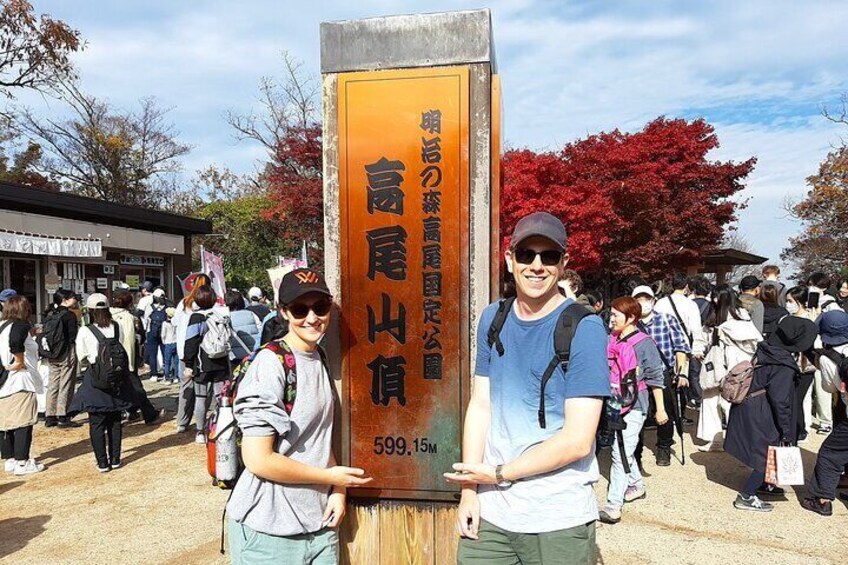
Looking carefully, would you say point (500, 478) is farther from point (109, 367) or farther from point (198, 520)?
point (109, 367)

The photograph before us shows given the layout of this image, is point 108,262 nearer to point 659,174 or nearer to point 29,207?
point 29,207

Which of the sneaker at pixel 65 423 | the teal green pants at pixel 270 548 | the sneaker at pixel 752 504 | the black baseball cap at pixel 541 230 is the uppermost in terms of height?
the black baseball cap at pixel 541 230

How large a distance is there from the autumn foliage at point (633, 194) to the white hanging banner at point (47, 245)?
33.7ft

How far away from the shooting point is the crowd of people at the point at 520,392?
6.25 ft

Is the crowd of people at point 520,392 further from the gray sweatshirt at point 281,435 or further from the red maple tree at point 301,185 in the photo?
the red maple tree at point 301,185

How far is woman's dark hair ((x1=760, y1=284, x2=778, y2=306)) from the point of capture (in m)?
5.42

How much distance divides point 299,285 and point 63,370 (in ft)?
21.6

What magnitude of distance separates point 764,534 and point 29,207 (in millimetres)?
14363

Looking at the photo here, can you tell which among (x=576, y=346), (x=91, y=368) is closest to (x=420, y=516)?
(x=576, y=346)

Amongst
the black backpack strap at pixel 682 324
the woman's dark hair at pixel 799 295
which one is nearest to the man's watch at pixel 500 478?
the woman's dark hair at pixel 799 295

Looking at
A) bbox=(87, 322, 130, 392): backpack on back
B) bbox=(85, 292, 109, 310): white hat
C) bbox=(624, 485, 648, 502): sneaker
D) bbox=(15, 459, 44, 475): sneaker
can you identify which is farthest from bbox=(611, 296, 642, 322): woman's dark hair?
bbox=(15, 459, 44, 475): sneaker

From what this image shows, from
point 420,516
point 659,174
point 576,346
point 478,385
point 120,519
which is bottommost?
point 120,519

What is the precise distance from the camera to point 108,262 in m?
15.4

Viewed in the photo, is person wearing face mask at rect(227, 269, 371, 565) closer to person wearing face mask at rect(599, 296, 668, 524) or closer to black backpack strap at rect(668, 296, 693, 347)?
person wearing face mask at rect(599, 296, 668, 524)
